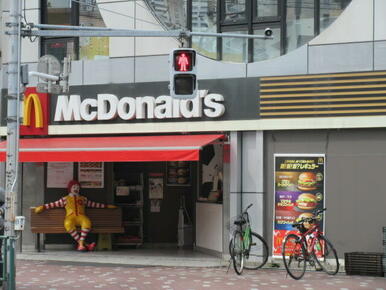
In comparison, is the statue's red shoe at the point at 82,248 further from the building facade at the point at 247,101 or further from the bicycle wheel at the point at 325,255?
the bicycle wheel at the point at 325,255

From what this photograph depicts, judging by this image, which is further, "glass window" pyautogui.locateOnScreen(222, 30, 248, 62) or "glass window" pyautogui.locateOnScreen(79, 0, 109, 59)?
"glass window" pyautogui.locateOnScreen(79, 0, 109, 59)

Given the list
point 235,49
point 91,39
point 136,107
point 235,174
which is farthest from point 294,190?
point 91,39

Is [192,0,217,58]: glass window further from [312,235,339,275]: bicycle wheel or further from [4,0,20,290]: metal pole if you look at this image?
[4,0,20,290]: metal pole

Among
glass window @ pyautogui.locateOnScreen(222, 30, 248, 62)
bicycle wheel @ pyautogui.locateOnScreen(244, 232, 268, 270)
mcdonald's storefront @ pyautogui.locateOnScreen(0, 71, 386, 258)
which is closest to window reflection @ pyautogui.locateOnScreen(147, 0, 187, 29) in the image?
glass window @ pyautogui.locateOnScreen(222, 30, 248, 62)

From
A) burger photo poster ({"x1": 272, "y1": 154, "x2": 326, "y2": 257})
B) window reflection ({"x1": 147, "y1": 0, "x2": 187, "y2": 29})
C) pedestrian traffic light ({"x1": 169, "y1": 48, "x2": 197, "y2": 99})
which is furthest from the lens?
window reflection ({"x1": 147, "y1": 0, "x2": 187, "y2": 29})

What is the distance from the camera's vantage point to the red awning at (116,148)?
15055mm

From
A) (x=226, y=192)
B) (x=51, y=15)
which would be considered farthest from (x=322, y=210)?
(x=51, y=15)

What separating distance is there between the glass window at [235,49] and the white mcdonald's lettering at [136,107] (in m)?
1.10

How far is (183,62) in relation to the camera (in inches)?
467

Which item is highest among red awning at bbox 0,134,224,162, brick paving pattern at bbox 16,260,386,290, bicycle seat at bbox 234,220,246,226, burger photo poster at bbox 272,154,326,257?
red awning at bbox 0,134,224,162

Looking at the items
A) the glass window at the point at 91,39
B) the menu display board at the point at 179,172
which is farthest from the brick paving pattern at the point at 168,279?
the glass window at the point at 91,39

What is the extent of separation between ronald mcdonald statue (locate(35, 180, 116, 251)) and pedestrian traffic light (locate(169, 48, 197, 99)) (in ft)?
21.4

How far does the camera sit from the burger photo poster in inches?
601

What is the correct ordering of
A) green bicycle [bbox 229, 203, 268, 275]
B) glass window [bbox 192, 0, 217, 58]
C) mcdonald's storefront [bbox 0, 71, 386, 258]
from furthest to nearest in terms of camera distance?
glass window [bbox 192, 0, 217, 58] → mcdonald's storefront [bbox 0, 71, 386, 258] → green bicycle [bbox 229, 203, 268, 275]
